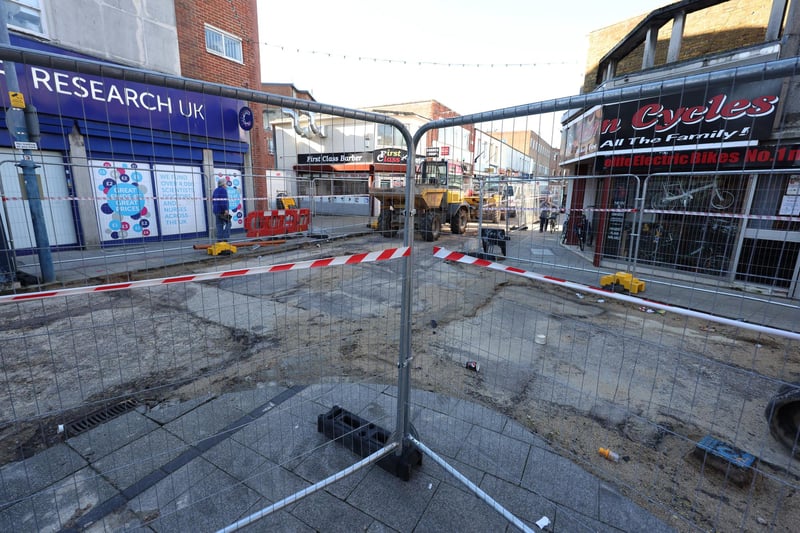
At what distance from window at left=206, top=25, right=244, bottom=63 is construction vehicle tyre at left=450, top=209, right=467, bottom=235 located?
9.33 meters

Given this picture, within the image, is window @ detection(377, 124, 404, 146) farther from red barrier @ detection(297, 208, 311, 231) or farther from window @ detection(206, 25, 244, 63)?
window @ detection(206, 25, 244, 63)

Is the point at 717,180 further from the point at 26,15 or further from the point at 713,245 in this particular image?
the point at 26,15

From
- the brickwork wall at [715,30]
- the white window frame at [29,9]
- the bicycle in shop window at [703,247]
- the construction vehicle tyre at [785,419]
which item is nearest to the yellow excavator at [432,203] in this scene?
the bicycle in shop window at [703,247]

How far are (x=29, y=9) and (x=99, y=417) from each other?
31.6 feet

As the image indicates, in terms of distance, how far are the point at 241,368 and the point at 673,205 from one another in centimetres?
880

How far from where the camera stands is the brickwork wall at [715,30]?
954 cm

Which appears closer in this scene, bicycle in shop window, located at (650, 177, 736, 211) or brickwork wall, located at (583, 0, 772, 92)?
bicycle in shop window, located at (650, 177, 736, 211)

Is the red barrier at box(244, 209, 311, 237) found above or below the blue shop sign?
below

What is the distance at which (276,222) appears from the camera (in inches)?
405

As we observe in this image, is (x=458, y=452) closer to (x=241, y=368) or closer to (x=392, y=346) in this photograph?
(x=392, y=346)

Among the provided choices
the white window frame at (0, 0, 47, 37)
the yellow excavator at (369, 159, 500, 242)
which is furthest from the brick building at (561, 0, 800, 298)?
the white window frame at (0, 0, 47, 37)

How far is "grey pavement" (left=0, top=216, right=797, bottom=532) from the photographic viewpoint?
2.16 m

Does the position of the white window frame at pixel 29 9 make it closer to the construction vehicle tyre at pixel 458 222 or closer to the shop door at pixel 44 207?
the shop door at pixel 44 207

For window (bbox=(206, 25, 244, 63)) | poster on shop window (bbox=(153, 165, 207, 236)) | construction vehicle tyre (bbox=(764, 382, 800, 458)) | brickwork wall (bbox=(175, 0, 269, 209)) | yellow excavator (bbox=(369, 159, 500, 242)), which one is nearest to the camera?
construction vehicle tyre (bbox=(764, 382, 800, 458))
